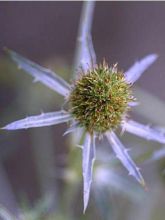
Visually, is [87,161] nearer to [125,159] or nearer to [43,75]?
[125,159]

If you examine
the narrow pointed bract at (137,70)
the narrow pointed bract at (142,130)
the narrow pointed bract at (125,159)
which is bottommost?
the narrow pointed bract at (125,159)

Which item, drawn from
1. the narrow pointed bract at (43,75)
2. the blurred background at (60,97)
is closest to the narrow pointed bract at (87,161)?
the narrow pointed bract at (43,75)

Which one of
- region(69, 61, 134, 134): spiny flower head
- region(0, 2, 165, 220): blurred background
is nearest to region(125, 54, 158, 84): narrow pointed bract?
→ region(69, 61, 134, 134): spiny flower head

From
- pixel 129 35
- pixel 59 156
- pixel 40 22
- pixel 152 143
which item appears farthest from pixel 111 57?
pixel 152 143

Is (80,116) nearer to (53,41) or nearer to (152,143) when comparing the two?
(152,143)

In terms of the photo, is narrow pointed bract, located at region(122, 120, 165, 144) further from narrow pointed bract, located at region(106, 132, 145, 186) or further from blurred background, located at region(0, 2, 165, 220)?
blurred background, located at region(0, 2, 165, 220)

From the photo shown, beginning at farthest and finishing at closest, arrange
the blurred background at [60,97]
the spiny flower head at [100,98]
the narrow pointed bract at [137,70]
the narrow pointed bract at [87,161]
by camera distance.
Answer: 1. the blurred background at [60,97]
2. the narrow pointed bract at [137,70]
3. the spiny flower head at [100,98]
4. the narrow pointed bract at [87,161]

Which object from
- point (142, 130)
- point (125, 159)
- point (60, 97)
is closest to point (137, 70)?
point (142, 130)

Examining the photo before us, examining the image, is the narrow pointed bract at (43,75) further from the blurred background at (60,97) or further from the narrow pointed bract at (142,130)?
the blurred background at (60,97)
